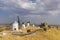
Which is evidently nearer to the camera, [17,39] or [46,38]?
[17,39]

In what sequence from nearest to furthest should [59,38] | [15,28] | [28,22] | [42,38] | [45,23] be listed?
[42,38] < [59,38] < [15,28] < [45,23] < [28,22]

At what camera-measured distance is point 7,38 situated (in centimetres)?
2709

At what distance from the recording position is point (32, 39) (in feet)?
95.0

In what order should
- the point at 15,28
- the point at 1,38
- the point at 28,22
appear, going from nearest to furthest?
the point at 1,38 → the point at 15,28 → the point at 28,22

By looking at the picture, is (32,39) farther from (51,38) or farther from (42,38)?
(51,38)

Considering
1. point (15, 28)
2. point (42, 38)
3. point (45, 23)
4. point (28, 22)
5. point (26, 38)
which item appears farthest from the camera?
point (28, 22)

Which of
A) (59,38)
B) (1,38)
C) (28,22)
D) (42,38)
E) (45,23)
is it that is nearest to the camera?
(1,38)

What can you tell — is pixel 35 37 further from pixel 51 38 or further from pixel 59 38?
pixel 59 38

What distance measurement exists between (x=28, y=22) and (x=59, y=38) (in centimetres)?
3701

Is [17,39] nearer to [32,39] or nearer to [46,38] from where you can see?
[32,39]

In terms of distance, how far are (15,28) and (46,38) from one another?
18.2m

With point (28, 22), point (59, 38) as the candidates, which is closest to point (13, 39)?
point (59, 38)

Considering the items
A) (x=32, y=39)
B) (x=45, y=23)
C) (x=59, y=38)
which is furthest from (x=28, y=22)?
(x=32, y=39)

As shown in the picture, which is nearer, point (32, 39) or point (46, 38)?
point (32, 39)
